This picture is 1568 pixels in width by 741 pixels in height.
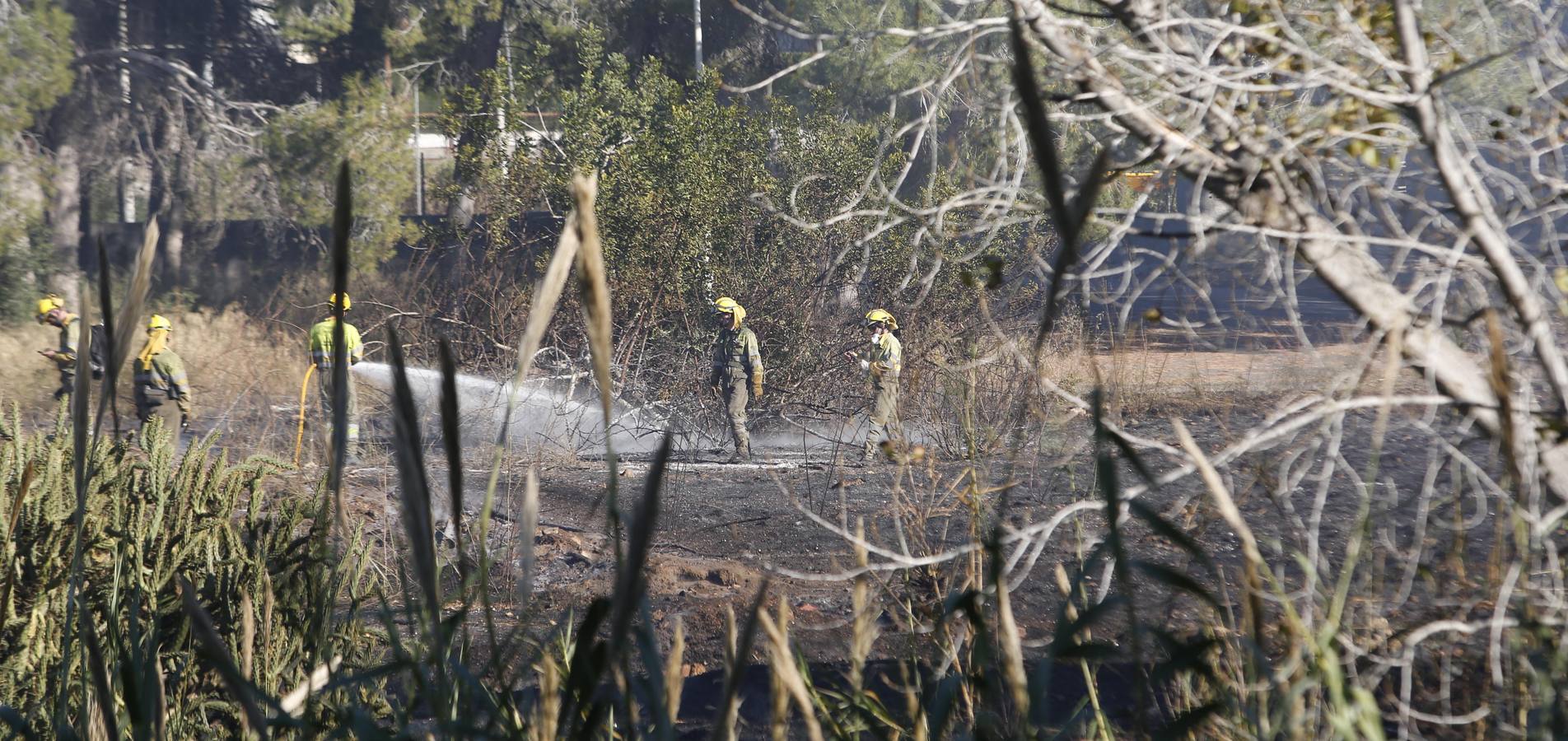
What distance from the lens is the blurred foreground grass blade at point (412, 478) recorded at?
29.0 inches

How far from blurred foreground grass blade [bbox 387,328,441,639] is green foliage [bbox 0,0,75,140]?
715 inches

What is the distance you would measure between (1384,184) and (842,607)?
153 inches

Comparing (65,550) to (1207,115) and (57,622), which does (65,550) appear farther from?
(1207,115)

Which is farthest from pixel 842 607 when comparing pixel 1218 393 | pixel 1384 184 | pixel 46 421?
pixel 46 421

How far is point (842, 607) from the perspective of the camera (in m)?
6.61

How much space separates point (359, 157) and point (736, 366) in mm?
7575

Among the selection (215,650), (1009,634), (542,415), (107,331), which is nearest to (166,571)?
(107,331)

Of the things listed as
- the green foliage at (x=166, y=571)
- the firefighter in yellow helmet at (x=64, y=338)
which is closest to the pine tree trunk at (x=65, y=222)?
the firefighter in yellow helmet at (x=64, y=338)

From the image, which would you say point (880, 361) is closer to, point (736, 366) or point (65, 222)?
point (736, 366)

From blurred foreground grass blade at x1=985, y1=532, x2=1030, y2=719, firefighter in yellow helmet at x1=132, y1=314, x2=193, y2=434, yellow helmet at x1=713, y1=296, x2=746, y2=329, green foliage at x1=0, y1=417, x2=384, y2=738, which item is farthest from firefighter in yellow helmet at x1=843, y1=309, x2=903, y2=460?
blurred foreground grass blade at x1=985, y1=532, x2=1030, y2=719

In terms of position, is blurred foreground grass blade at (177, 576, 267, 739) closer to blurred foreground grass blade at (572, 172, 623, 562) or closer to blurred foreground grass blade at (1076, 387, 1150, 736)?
blurred foreground grass blade at (572, 172, 623, 562)

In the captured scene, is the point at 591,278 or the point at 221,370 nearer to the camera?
the point at 591,278

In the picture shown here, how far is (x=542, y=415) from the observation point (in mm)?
11602

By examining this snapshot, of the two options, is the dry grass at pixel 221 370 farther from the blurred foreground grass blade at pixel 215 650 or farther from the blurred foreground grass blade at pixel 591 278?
the blurred foreground grass blade at pixel 591 278
